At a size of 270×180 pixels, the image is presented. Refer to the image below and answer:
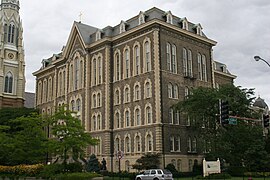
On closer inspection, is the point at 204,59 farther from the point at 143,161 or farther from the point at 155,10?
the point at 143,161

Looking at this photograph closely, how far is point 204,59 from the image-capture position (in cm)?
6359

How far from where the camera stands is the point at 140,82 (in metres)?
56.0

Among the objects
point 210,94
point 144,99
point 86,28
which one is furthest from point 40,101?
point 210,94

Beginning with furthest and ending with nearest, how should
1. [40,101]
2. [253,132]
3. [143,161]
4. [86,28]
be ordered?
[40,101]
[86,28]
[143,161]
[253,132]

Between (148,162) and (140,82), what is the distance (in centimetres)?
1255

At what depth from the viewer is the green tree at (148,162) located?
49.5 metres

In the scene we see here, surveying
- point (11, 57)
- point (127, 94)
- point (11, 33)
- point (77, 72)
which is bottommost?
point (127, 94)

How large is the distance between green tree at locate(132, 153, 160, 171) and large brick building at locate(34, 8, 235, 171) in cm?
110

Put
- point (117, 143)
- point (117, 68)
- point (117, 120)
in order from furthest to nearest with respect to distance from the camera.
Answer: point (117, 68)
point (117, 120)
point (117, 143)

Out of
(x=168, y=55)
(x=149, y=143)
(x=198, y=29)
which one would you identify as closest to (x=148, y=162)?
(x=149, y=143)

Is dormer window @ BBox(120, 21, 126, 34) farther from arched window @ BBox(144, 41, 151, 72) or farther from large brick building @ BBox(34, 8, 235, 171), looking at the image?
arched window @ BBox(144, 41, 151, 72)

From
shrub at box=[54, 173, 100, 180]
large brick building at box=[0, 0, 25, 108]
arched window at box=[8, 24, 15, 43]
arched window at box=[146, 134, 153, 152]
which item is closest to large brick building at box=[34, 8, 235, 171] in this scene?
arched window at box=[146, 134, 153, 152]

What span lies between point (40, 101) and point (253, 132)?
51.1m

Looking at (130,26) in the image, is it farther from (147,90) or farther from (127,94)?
(147,90)
